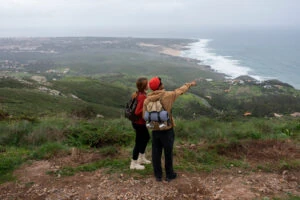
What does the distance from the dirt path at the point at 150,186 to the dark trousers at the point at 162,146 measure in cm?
21

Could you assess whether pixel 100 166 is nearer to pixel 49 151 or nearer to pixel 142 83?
pixel 49 151

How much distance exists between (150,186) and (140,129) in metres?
0.97

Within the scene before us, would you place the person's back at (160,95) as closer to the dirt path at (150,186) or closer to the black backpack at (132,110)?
the black backpack at (132,110)

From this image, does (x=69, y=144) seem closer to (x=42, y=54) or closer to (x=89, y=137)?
(x=89, y=137)

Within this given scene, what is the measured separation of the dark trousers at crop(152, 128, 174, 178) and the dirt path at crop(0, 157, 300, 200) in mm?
205

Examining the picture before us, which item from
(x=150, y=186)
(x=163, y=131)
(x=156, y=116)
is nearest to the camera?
(x=156, y=116)

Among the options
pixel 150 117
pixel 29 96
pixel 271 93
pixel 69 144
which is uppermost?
pixel 150 117

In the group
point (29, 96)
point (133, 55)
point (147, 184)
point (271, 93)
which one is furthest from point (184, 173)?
point (133, 55)

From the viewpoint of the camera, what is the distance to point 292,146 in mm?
5977

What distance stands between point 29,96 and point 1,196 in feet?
71.0

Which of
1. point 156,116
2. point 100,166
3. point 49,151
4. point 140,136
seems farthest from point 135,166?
point 49,151

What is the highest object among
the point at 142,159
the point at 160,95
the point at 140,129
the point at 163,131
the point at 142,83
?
the point at 142,83

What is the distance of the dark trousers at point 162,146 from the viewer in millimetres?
4148

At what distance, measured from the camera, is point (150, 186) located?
4.25 m
